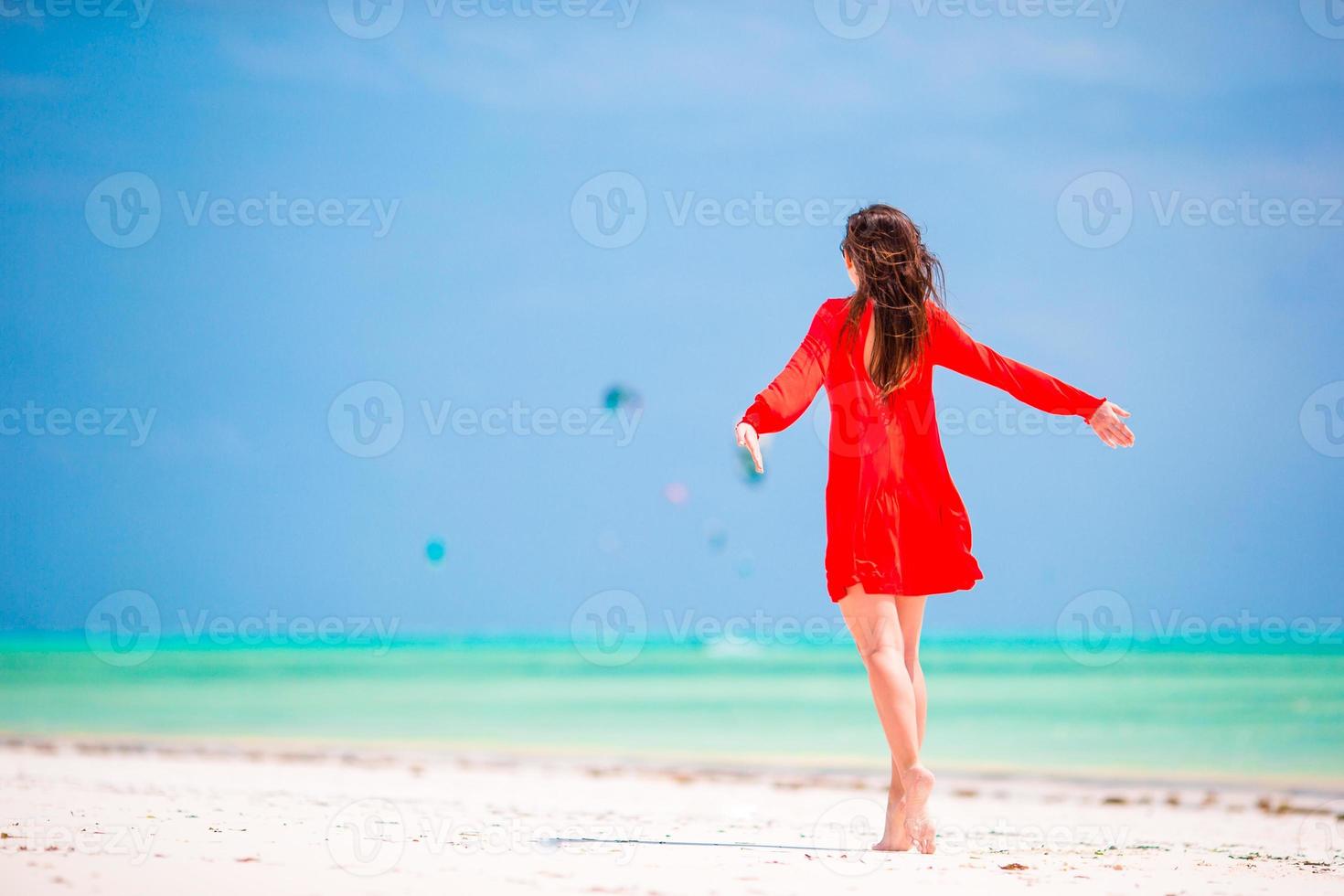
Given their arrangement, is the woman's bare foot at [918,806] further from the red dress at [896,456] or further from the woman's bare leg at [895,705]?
the red dress at [896,456]

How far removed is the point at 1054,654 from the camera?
95.2 feet

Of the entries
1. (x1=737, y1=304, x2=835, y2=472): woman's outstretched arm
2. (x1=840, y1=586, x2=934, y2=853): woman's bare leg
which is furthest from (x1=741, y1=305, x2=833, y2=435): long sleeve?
(x1=840, y1=586, x2=934, y2=853): woman's bare leg

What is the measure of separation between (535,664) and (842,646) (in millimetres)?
7895

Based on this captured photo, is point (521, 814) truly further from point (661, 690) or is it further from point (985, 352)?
point (661, 690)

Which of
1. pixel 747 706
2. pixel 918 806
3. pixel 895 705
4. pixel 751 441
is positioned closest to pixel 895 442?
pixel 751 441

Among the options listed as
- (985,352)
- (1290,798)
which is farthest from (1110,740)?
(985,352)

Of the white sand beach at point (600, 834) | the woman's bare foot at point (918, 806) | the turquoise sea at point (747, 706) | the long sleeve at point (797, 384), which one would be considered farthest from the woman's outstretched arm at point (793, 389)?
the turquoise sea at point (747, 706)

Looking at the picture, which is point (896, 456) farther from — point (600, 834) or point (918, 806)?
point (600, 834)

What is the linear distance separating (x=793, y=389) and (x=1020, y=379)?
0.77 metres

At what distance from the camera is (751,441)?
351cm

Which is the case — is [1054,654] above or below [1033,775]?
above

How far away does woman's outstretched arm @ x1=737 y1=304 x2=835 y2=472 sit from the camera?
140 inches

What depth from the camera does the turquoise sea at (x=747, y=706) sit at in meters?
10.8

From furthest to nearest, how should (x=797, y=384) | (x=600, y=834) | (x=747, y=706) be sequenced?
(x=747, y=706)
(x=600, y=834)
(x=797, y=384)
